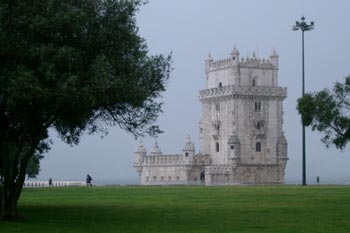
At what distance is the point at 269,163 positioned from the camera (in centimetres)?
13275

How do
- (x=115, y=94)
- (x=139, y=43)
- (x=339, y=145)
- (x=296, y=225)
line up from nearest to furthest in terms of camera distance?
(x=296, y=225)
(x=115, y=94)
(x=139, y=43)
(x=339, y=145)

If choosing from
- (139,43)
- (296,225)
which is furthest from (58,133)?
(296,225)

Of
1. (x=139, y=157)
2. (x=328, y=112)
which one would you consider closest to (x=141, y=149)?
(x=139, y=157)

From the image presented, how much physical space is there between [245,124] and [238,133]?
6.36ft

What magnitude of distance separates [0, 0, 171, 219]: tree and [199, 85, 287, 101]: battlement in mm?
95661

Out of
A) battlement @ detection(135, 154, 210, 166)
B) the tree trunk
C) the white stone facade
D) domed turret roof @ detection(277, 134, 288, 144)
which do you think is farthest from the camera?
battlement @ detection(135, 154, 210, 166)

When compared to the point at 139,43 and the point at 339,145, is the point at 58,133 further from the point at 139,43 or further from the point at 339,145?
the point at 339,145

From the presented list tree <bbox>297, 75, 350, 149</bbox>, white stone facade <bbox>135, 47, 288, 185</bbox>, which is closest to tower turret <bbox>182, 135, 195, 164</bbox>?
white stone facade <bbox>135, 47, 288, 185</bbox>

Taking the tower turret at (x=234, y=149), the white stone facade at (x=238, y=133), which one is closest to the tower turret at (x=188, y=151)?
the white stone facade at (x=238, y=133)

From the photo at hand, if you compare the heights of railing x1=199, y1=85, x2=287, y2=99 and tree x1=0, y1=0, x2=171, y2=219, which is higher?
railing x1=199, y1=85, x2=287, y2=99

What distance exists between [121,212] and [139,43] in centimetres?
832

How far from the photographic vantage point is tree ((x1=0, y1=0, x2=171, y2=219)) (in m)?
30.2

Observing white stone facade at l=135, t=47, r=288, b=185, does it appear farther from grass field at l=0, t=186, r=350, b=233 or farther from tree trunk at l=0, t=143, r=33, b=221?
tree trunk at l=0, t=143, r=33, b=221

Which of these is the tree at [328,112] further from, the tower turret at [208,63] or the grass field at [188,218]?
the tower turret at [208,63]
